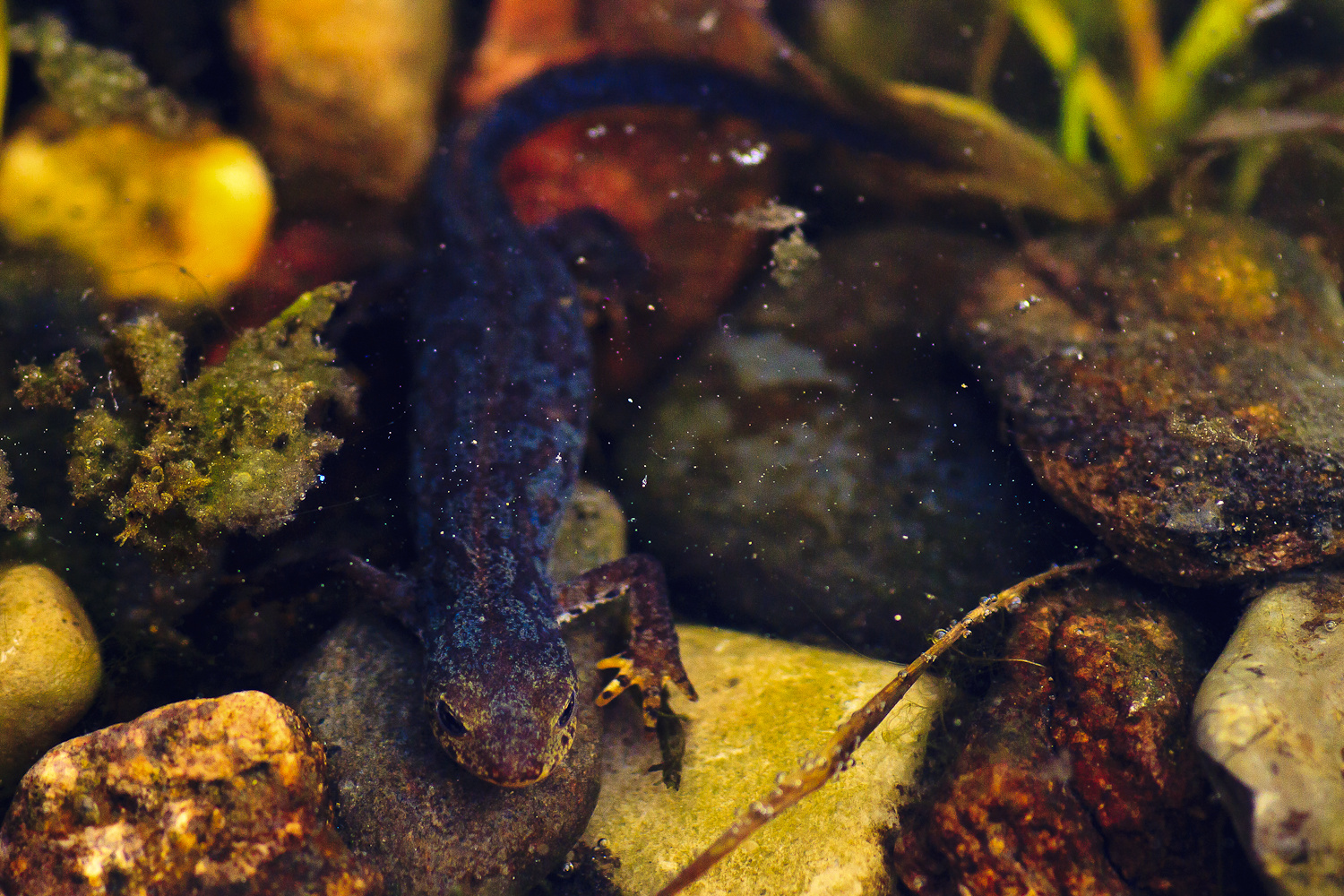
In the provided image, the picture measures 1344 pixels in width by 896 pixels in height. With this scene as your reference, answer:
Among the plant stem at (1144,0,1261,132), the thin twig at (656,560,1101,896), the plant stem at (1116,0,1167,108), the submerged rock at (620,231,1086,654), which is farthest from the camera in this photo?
the plant stem at (1116,0,1167,108)

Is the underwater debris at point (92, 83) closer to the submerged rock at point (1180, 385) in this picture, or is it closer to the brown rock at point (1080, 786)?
the submerged rock at point (1180, 385)

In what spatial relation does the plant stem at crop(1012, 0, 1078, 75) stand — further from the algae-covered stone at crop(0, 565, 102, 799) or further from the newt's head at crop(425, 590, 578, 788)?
the algae-covered stone at crop(0, 565, 102, 799)

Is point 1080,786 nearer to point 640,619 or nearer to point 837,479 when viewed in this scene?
point 837,479

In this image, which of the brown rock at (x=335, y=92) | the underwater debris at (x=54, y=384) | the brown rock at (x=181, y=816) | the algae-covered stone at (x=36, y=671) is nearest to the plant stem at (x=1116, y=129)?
the brown rock at (x=335, y=92)

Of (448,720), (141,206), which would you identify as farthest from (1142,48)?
(141,206)

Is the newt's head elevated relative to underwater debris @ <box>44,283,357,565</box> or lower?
lower

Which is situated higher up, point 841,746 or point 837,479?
point 837,479

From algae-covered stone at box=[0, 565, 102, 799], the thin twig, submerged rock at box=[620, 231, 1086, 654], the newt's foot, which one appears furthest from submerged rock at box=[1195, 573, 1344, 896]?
algae-covered stone at box=[0, 565, 102, 799]
